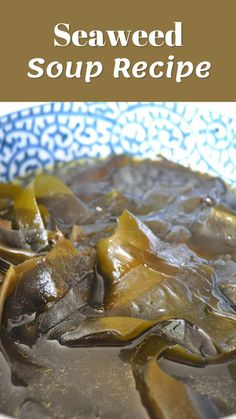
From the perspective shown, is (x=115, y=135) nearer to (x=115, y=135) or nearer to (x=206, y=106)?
(x=115, y=135)

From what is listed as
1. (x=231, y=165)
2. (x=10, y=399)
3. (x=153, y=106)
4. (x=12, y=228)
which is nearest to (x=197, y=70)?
(x=153, y=106)

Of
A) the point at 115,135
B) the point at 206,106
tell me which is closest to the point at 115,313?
the point at 115,135

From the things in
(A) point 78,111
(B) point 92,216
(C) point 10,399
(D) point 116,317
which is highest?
(A) point 78,111

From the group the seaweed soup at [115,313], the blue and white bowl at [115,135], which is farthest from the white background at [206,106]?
the seaweed soup at [115,313]

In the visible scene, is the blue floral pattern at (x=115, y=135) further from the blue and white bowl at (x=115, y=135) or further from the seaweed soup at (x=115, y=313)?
the seaweed soup at (x=115, y=313)

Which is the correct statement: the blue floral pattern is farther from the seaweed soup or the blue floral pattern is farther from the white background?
the seaweed soup

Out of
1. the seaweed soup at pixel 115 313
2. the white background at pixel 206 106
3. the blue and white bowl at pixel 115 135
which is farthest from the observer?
the white background at pixel 206 106

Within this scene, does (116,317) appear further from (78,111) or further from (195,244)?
(78,111)
